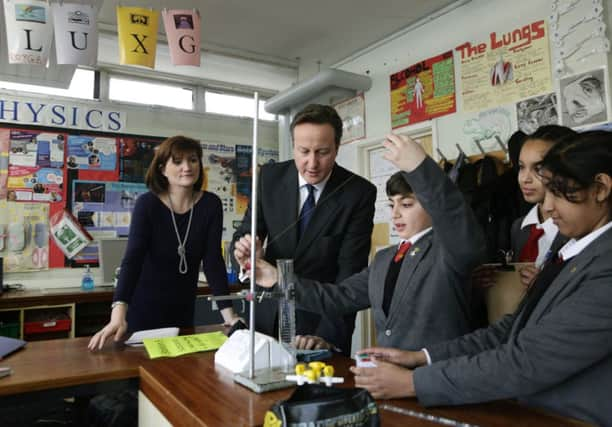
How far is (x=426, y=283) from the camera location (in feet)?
4.10

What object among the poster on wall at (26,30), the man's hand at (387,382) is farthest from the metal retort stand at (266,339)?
the poster on wall at (26,30)

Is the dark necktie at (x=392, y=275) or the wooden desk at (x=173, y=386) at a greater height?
the dark necktie at (x=392, y=275)

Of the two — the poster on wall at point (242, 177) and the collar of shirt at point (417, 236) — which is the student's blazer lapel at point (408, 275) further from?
the poster on wall at point (242, 177)

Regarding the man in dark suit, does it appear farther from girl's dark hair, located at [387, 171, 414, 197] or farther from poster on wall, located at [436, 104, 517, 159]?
poster on wall, located at [436, 104, 517, 159]

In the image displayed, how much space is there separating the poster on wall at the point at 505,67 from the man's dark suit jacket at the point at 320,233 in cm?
175

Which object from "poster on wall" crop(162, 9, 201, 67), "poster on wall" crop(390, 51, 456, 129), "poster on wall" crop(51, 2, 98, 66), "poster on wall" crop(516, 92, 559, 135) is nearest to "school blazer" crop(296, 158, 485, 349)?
"poster on wall" crop(162, 9, 201, 67)

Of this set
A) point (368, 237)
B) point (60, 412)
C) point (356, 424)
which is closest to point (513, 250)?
point (368, 237)

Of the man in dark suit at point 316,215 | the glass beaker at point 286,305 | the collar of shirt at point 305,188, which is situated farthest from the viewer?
the collar of shirt at point 305,188

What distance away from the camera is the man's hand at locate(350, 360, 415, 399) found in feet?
2.97

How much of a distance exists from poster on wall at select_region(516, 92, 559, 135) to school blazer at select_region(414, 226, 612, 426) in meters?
2.16

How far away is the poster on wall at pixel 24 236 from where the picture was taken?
12.0 feet

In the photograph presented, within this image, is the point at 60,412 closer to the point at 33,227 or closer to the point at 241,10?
the point at 33,227

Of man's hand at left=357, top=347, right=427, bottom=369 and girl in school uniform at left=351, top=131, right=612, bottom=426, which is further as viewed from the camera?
man's hand at left=357, top=347, right=427, bottom=369

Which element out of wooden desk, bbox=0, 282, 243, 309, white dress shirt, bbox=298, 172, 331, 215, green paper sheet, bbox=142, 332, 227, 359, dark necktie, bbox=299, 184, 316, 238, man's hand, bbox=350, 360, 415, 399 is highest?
white dress shirt, bbox=298, 172, 331, 215
